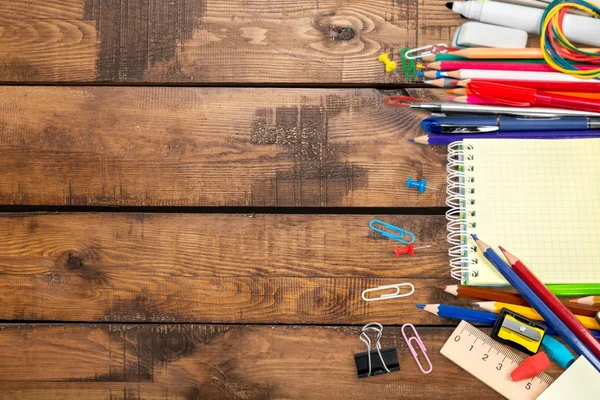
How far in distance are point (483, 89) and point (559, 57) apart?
0.15m

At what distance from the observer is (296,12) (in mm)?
1049

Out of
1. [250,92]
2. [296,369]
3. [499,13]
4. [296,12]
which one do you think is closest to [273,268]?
[296,369]

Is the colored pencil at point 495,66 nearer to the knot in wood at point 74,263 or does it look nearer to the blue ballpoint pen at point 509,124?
the blue ballpoint pen at point 509,124

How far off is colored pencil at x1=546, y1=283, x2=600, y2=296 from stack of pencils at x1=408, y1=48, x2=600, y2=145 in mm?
254

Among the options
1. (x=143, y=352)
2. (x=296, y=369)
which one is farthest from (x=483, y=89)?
(x=143, y=352)

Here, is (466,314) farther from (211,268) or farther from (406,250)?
(211,268)

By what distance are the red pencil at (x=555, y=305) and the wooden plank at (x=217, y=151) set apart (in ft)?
0.56

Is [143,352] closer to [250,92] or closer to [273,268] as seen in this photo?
[273,268]

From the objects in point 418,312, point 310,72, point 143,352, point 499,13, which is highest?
point 499,13

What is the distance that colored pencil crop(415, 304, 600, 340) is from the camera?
0.97 m

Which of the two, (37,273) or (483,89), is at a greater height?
(483,89)

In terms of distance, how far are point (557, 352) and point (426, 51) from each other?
559 millimetres

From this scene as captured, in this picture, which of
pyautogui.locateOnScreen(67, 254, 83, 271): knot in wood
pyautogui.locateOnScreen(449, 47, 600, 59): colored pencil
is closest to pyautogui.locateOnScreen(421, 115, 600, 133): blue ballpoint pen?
pyautogui.locateOnScreen(449, 47, 600, 59): colored pencil

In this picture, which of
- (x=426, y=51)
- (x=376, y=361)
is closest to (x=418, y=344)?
(x=376, y=361)
